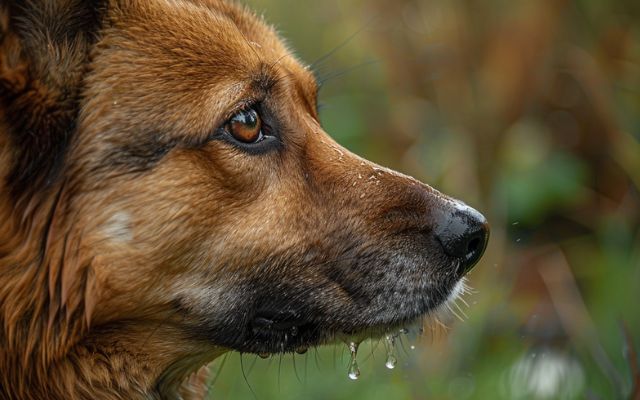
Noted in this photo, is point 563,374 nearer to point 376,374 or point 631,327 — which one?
point 631,327

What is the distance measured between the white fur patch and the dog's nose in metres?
1.01

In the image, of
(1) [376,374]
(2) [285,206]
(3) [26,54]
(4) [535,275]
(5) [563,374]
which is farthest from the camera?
(4) [535,275]

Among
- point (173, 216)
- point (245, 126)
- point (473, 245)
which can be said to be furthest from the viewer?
point (473, 245)

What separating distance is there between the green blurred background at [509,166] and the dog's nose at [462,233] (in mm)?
1255

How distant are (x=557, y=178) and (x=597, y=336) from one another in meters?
1.43

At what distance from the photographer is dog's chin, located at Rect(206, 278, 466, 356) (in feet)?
10.6

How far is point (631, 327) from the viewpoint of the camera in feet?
15.5

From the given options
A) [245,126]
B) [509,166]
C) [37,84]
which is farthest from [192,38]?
[509,166]

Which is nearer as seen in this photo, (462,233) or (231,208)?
(231,208)

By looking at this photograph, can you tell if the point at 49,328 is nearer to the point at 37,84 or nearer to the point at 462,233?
the point at 37,84

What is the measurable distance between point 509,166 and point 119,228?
3628 mm

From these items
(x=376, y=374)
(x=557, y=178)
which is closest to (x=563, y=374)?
(x=376, y=374)

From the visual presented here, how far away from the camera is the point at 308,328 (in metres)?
3.27

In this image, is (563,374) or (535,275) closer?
(563,374)
